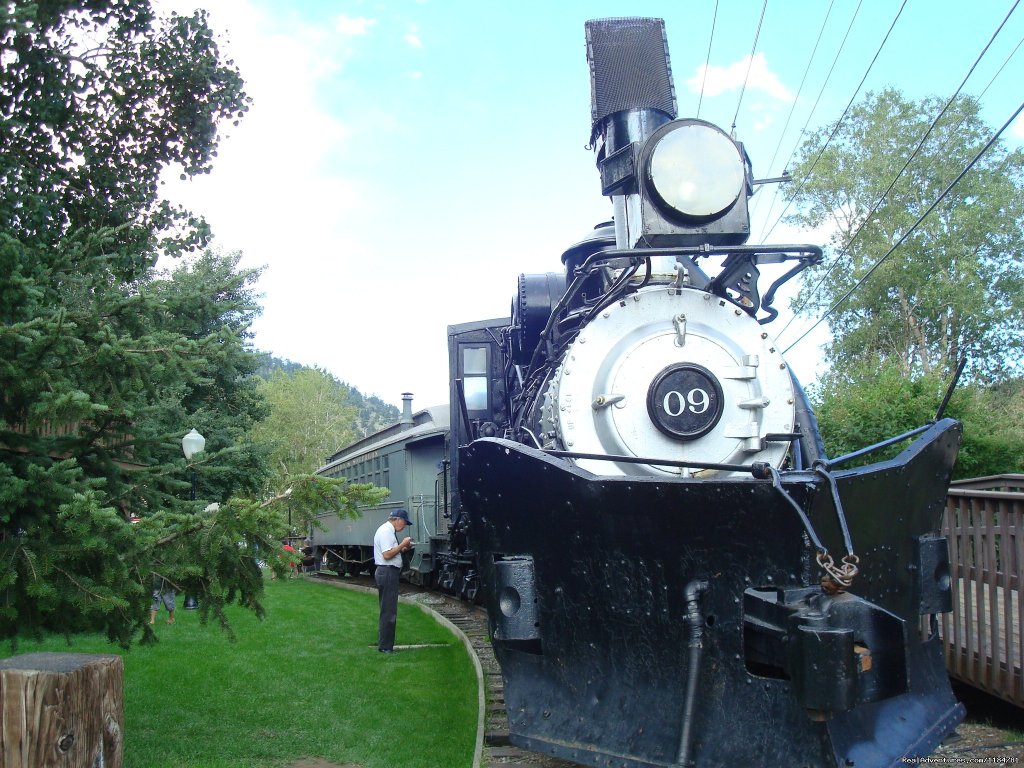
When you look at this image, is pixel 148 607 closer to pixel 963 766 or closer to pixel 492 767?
pixel 492 767

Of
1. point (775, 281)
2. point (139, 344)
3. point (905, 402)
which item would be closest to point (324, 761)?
point (139, 344)

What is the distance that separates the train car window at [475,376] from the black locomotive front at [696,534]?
2.49 meters

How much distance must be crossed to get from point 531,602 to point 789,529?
45.6 inches

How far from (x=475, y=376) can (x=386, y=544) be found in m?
2.31

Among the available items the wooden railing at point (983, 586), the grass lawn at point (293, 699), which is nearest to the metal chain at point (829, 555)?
the wooden railing at point (983, 586)

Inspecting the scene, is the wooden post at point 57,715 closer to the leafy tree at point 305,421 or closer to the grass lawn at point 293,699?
the grass lawn at point 293,699

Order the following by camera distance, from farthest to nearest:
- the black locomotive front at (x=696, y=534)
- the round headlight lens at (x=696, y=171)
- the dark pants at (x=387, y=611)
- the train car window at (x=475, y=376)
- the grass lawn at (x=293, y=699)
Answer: the dark pants at (x=387, y=611), the train car window at (x=475, y=376), the grass lawn at (x=293, y=699), the round headlight lens at (x=696, y=171), the black locomotive front at (x=696, y=534)

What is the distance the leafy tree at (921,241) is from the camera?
92.9 feet

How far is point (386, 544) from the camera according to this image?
9.23m

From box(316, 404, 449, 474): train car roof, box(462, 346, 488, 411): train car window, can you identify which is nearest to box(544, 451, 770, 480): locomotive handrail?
box(462, 346, 488, 411): train car window

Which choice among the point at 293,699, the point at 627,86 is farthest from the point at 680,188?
the point at 293,699

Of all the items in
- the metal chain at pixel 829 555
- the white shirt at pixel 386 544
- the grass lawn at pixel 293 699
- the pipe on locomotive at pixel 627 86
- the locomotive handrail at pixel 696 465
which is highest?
the pipe on locomotive at pixel 627 86

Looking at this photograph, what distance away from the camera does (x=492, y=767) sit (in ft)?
15.2

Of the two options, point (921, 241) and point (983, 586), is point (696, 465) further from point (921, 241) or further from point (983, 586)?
point (921, 241)
